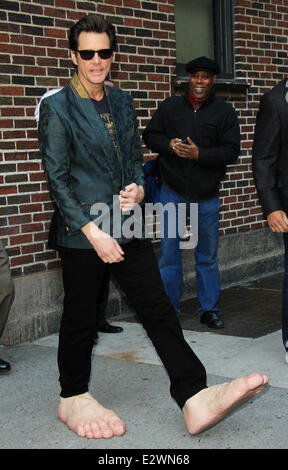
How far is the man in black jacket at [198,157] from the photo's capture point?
5.55 m

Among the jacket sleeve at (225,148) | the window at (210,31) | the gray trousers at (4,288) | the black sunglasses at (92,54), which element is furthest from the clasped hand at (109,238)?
the window at (210,31)

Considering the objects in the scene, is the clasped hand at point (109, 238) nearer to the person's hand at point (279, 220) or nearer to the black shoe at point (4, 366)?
the person's hand at point (279, 220)

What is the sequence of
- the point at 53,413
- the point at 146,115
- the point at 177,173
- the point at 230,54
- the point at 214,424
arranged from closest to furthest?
the point at 214,424
the point at 53,413
the point at 177,173
the point at 146,115
the point at 230,54

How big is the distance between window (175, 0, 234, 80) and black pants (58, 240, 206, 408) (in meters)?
4.44

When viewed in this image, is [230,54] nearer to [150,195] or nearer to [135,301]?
[150,195]

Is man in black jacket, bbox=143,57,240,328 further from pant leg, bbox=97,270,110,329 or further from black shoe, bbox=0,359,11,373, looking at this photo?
black shoe, bbox=0,359,11,373

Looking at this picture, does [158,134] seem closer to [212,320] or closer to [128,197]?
[212,320]

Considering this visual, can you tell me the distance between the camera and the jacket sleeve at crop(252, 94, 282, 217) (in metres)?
4.45

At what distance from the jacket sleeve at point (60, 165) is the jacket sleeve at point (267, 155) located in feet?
5.46

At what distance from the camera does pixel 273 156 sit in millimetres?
4508

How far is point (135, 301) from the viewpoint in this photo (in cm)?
348

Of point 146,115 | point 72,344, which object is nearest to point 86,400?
point 72,344

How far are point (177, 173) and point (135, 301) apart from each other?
2.35 meters

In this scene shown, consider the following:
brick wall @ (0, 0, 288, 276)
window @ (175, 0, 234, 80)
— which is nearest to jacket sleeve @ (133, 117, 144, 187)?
brick wall @ (0, 0, 288, 276)
